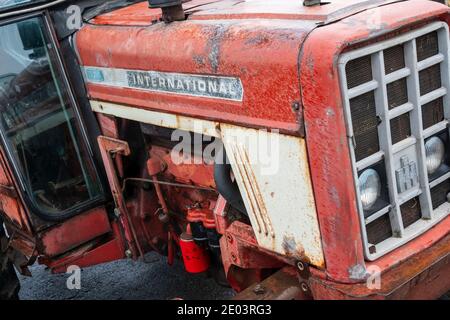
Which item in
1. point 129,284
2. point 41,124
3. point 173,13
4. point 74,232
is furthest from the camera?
point 129,284

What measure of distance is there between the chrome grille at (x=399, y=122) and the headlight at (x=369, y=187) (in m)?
0.03

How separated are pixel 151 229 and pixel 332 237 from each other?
1.69 meters

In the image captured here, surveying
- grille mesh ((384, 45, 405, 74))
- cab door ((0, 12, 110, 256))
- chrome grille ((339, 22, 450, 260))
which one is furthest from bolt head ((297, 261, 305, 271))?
cab door ((0, 12, 110, 256))

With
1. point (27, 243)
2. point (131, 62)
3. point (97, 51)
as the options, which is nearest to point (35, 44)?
point (97, 51)

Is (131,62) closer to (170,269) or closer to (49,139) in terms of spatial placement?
(49,139)

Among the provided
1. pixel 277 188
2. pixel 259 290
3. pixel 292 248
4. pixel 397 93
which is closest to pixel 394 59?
pixel 397 93

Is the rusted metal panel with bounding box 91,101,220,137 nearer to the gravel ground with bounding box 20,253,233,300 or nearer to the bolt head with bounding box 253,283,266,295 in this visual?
the bolt head with bounding box 253,283,266,295

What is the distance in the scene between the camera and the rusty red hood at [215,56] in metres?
2.31

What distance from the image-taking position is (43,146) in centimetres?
348

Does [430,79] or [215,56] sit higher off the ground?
[215,56]

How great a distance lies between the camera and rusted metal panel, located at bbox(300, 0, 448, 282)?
216cm

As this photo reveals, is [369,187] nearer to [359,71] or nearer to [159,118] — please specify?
[359,71]

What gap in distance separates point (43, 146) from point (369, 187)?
1.99 meters

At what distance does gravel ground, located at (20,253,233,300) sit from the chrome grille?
1.79 metres
